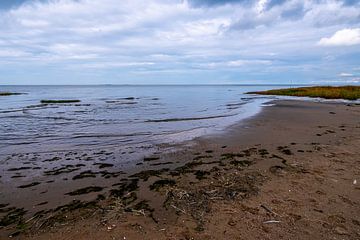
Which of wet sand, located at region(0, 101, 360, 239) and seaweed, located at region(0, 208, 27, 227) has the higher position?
wet sand, located at region(0, 101, 360, 239)

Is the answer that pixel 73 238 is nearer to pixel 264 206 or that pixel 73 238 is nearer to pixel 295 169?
pixel 264 206

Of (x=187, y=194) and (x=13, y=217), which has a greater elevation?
(x=187, y=194)

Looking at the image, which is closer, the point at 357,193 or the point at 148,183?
the point at 357,193

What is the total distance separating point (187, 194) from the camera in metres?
6.05

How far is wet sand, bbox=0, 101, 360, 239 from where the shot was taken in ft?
15.1

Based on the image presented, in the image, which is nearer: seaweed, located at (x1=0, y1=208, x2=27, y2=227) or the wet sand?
the wet sand

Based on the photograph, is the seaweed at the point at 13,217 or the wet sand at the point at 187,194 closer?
the wet sand at the point at 187,194

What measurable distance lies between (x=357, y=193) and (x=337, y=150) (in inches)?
175

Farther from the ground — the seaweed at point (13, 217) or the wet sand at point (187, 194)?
the wet sand at point (187, 194)

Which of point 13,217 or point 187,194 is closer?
point 13,217

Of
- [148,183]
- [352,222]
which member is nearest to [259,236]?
[352,222]

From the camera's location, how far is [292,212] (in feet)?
16.7

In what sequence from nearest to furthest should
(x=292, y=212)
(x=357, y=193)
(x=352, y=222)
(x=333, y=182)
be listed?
(x=352, y=222) → (x=292, y=212) → (x=357, y=193) → (x=333, y=182)

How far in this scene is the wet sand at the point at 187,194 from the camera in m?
4.61
